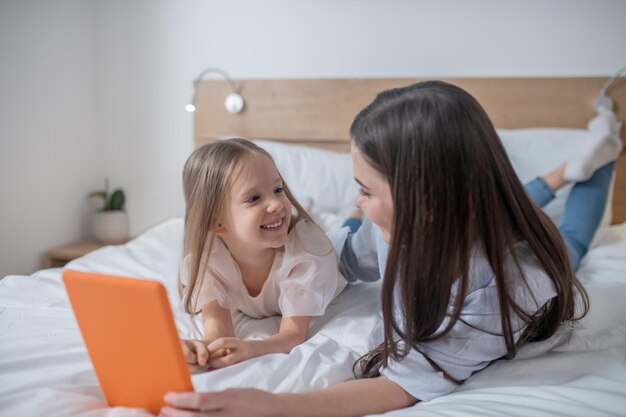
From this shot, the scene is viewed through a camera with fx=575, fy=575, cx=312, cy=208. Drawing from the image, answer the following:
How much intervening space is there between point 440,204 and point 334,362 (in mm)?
342

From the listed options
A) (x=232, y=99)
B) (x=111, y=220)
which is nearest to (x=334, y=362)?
(x=232, y=99)

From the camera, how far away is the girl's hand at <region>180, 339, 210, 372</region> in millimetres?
918

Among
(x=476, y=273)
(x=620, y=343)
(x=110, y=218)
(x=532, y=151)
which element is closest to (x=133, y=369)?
(x=476, y=273)

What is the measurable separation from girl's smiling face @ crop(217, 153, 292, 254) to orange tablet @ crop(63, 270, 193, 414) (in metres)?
0.45

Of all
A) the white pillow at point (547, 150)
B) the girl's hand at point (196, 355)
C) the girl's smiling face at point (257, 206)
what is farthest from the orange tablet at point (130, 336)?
the white pillow at point (547, 150)

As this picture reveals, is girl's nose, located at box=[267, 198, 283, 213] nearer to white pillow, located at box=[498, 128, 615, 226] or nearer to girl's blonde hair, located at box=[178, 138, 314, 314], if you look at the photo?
girl's blonde hair, located at box=[178, 138, 314, 314]

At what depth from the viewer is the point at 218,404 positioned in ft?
2.33

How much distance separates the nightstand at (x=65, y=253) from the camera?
2336 mm

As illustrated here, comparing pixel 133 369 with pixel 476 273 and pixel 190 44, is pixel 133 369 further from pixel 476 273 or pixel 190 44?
pixel 190 44

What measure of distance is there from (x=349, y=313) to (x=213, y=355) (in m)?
0.36

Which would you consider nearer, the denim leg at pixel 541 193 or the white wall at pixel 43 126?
the denim leg at pixel 541 193

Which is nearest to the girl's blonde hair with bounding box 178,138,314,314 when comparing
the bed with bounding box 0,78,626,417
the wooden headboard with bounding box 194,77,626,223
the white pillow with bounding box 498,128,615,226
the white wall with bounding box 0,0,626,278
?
the bed with bounding box 0,78,626,417

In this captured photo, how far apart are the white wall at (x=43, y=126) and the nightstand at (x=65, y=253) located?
4cm

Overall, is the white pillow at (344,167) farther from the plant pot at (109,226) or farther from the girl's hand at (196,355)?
the girl's hand at (196,355)
